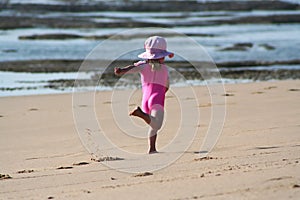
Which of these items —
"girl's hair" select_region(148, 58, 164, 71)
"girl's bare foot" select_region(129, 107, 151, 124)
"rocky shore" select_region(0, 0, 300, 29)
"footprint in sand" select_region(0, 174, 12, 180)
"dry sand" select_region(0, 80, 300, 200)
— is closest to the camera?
"dry sand" select_region(0, 80, 300, 200)

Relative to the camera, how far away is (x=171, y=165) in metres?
7.24

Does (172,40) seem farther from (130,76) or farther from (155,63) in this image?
(155,63)

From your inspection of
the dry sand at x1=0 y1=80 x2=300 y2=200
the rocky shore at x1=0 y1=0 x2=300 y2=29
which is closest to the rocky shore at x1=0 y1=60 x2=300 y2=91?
the dry sand at x1=0 y1=80 x2=300 y2=200

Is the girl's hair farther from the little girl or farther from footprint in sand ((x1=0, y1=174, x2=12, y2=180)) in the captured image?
footprint in sand ((x1=0, y1=174, x2=12, y2=180))

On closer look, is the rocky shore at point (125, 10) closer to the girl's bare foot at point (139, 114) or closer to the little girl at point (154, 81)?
the little girl at point (154, 81)

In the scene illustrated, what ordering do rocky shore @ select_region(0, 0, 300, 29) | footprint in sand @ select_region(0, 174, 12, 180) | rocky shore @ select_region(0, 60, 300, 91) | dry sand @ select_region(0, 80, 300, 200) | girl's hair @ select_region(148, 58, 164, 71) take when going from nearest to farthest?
dry sand @ select_region(0, 80, 300, 200), footprint in sand @ select_region(0, 174, 12, 180), girl's hair @ select_region(148, 58, 164, 71), rocky shore @ select_region(0, 60, 300, 91), rocky shore @ select_region(0, 0, 300, 29)

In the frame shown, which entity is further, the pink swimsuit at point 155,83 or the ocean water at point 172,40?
the ocean water at point 172,40

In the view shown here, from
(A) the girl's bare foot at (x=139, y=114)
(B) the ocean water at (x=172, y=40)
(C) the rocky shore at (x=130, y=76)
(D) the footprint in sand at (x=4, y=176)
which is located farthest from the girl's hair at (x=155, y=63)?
(C) the rocky shore at (x=130, y=76)

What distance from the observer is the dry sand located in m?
6.16

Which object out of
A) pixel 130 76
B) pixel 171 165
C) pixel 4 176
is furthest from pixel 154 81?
pixel 130 76

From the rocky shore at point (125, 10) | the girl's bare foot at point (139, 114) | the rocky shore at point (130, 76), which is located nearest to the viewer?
the girl's bare foot at point (139, 114)

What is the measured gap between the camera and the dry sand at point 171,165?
243 inches

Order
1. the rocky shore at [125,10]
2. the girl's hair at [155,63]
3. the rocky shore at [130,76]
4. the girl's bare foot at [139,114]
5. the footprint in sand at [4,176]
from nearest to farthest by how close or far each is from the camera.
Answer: the footprint in sand at [4,176], the girl's bare foot at [139,114], the girl's hair at [155,63], the rocky shore at [130,76], the rocky shore at [125,10]

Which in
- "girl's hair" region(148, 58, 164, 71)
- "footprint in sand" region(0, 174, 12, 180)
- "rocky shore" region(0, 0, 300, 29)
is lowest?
"footprint in sand" region(0, 174, 12, 180)
